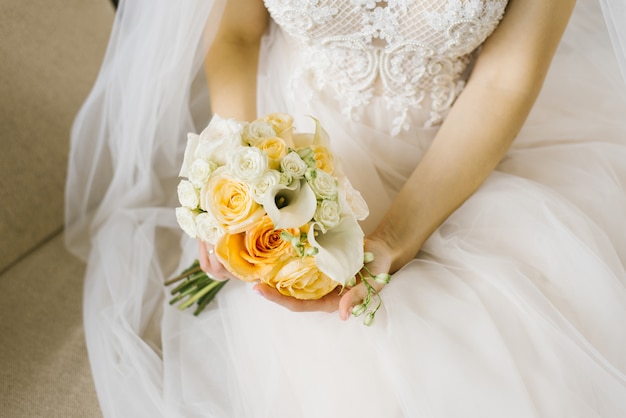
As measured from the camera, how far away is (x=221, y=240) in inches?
25.2

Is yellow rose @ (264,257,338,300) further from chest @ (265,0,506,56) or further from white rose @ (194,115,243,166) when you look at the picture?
chest @ (265,0,506,56)

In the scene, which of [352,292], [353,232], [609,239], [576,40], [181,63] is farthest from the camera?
[576,40]

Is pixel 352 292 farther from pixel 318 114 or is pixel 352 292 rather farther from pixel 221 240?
pixel 318 114

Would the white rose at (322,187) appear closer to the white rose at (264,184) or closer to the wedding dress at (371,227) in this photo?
the white rose at (264,184)

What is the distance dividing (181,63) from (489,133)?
1.97 feet

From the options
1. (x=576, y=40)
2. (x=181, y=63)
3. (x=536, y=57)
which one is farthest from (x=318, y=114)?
(x=576, y=40)

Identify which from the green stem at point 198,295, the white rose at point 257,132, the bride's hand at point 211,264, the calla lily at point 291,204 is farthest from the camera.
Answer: the green stem at point 198,295

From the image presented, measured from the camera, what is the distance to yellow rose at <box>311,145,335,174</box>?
2.26 ft

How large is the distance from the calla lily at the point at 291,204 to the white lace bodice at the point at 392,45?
40 cm

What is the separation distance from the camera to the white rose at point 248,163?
59 centimetres

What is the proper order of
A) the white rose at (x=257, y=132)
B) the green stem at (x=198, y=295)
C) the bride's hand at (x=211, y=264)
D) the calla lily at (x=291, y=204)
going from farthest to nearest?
the green stem at (x=198, y=295) → the bride's hand at (x=211, y=264) → the white rose at (x=257, y=132) → the calla lily at (x=291, y=204)

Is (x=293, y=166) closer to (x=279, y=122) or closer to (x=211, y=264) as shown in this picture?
(x=279, y=122)

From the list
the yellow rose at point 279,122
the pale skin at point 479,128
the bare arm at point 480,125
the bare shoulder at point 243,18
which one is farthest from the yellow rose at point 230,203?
the bare shoulder at point 243,18

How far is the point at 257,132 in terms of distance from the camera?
68 cm
